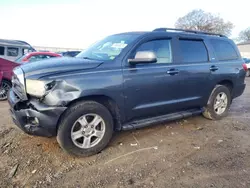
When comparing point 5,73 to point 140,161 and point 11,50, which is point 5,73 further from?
point 11,50

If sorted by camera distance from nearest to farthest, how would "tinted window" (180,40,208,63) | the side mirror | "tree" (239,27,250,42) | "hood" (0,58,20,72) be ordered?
1. the side mirror
2. "tinted window" (180,40,208,63)
3. "hood" (0,58,20,72)
4. "tree" (239,27,250,42)

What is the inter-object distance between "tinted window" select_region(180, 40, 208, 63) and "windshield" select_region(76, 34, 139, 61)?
3.52ft

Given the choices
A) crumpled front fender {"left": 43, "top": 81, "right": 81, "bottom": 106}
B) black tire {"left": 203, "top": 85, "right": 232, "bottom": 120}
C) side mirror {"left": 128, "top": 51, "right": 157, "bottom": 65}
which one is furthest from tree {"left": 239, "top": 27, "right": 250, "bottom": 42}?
crumpled front fender {"left": 43, "top": 81, "right": 81, "bottom": 106}

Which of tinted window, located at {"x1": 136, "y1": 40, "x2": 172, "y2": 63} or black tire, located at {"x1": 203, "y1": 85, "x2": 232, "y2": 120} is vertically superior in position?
tinted window, located at {"x1": 136, "y1": 40, "x2": 172, "y2": 63}

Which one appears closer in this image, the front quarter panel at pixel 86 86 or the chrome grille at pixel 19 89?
the front quarter panel at pixel 86 86

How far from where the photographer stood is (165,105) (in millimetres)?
3963

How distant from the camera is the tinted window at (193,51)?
14.0ft

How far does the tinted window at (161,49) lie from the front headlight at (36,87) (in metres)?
1.79

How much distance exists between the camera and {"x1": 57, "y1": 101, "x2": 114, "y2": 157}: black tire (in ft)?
9.77

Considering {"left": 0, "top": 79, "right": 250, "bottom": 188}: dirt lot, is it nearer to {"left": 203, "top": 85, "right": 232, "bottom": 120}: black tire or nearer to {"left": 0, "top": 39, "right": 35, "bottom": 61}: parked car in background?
{"left": 203, "top": 85, "right": 232, "bottom": 120}: black tire

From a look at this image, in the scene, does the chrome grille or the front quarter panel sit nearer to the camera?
the front quarter panel

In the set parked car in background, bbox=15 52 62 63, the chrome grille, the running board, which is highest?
the chrome grille

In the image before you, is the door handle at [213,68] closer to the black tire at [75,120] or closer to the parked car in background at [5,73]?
the black tire at [75,120]

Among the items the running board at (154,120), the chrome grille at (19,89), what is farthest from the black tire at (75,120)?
the chrome grille at (19,89)
